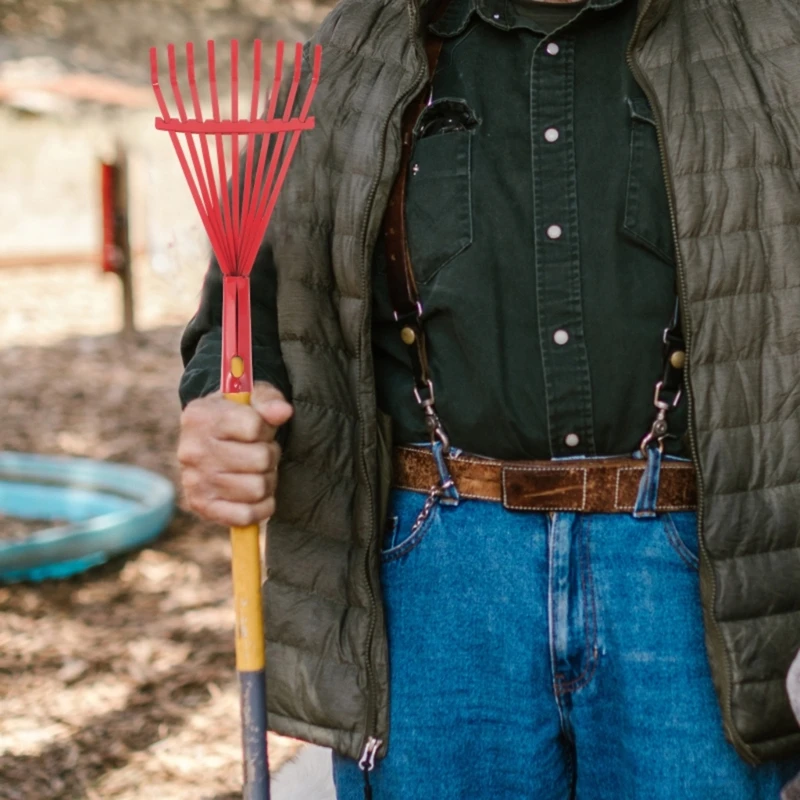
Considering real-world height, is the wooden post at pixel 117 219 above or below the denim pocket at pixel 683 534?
above

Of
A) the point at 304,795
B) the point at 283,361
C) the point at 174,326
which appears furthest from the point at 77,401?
the point at 283,361

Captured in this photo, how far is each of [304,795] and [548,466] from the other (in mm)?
1218

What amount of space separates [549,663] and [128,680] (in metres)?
2.62

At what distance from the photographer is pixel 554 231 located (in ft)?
5.08

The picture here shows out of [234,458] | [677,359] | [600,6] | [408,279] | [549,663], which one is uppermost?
[600,6]

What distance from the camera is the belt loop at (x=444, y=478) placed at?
164cm

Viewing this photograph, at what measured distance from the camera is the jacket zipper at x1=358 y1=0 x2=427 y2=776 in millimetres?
1591

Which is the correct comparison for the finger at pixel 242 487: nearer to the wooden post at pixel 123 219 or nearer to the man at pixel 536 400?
the man at pixel 536 400

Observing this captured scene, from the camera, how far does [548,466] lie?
5.19 ft

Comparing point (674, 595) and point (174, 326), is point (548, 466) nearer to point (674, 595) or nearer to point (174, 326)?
point (674, 595)

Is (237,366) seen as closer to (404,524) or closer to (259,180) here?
(259,180)

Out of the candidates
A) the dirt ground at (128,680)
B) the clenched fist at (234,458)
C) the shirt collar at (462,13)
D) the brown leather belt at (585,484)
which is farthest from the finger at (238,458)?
the dirt ground at (128,680)

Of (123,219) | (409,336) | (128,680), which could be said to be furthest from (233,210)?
(123,219)

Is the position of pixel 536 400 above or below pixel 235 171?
below
